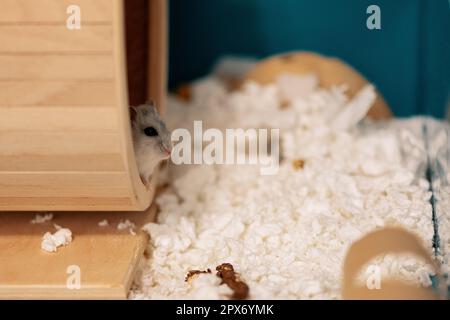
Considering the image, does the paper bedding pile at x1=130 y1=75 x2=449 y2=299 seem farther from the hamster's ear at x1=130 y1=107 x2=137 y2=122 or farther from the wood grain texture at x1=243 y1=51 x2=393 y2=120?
the hamster's ear at x1=130 y1=107 x2=137 y2=122

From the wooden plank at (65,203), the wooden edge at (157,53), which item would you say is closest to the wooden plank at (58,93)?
the wooden plank at (65,203)

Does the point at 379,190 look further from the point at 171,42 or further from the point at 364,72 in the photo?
the point at 171,42

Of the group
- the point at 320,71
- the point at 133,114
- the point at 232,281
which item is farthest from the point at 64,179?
the point at 320,71

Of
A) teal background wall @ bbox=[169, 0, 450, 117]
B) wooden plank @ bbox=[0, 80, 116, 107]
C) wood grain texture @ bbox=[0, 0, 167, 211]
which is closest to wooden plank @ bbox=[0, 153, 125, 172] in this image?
wood grain texture @ bbox=[0, 0, 167, 211]

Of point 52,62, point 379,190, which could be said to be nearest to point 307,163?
point 379,190

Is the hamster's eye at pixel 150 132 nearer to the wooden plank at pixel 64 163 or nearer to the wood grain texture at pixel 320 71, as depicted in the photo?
the wooden plank at pixel 64 163

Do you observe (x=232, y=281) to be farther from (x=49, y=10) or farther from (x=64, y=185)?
(x=49, y=10)
